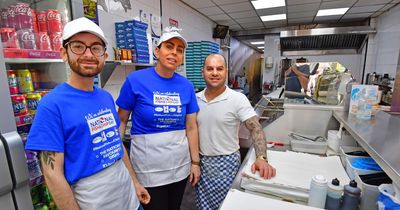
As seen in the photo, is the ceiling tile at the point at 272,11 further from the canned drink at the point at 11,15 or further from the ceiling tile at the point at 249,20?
the canned drink at the point at 11,15

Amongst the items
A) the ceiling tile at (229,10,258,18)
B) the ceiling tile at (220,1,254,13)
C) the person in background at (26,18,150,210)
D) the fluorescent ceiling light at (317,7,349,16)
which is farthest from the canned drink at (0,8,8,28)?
the fluorescent ceiling light at (317,7,349,16)

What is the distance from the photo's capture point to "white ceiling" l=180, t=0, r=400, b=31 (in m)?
4.29

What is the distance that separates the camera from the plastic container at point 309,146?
1.52 m

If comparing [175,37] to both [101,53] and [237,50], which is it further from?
[237,50]

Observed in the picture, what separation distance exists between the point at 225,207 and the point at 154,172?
1.92ft

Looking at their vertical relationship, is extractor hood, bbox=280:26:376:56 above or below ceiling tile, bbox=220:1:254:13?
below

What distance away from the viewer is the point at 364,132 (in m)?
1.15

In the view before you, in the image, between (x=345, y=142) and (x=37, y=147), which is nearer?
(x=37, y=147)

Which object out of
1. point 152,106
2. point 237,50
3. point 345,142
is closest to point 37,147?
point 152,106

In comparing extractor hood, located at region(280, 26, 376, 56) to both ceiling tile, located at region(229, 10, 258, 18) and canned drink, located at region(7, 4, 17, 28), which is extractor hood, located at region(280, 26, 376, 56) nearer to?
ceiling tile, located at region(229, 10, 258, 18)

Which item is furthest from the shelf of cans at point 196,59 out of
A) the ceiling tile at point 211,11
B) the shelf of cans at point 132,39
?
the shelf of cans at point 132,39

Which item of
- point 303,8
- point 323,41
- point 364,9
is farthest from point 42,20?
point 364,9

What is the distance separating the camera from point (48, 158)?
0.83 metres

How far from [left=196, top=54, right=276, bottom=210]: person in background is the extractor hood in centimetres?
178
